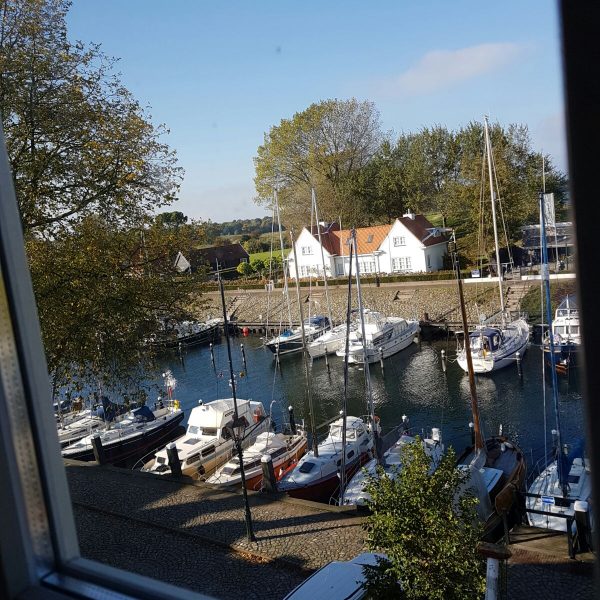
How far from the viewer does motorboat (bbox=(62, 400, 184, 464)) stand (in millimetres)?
11906

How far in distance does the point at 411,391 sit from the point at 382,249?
37.7 feet

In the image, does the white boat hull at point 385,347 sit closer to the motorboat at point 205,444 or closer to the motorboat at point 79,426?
the motorboat at point 205,444

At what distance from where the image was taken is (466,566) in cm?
393

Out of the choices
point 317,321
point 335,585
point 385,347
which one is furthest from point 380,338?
point 335,585

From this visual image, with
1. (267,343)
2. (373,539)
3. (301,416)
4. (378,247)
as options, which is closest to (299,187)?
(378,247)

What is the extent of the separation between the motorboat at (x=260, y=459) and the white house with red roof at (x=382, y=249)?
13.3m

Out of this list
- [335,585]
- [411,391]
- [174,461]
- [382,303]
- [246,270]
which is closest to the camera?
[335,585]

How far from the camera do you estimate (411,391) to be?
14.8 m

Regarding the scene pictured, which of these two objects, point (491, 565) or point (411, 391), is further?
point (411, 391)

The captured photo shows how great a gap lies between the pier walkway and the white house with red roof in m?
16.3

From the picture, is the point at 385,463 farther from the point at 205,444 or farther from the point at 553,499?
the point at 205,444

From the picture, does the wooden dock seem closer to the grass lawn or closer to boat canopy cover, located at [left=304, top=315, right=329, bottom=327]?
boat canopy cover, located at [left=304, top=315, right=329, bottom=327]

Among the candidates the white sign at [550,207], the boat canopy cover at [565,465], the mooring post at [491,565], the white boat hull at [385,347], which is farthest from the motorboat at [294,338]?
the white sign at [550,207]

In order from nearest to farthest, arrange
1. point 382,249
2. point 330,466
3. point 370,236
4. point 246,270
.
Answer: point 330,466 < point 382,249 < point 370,236 < point 246,270
